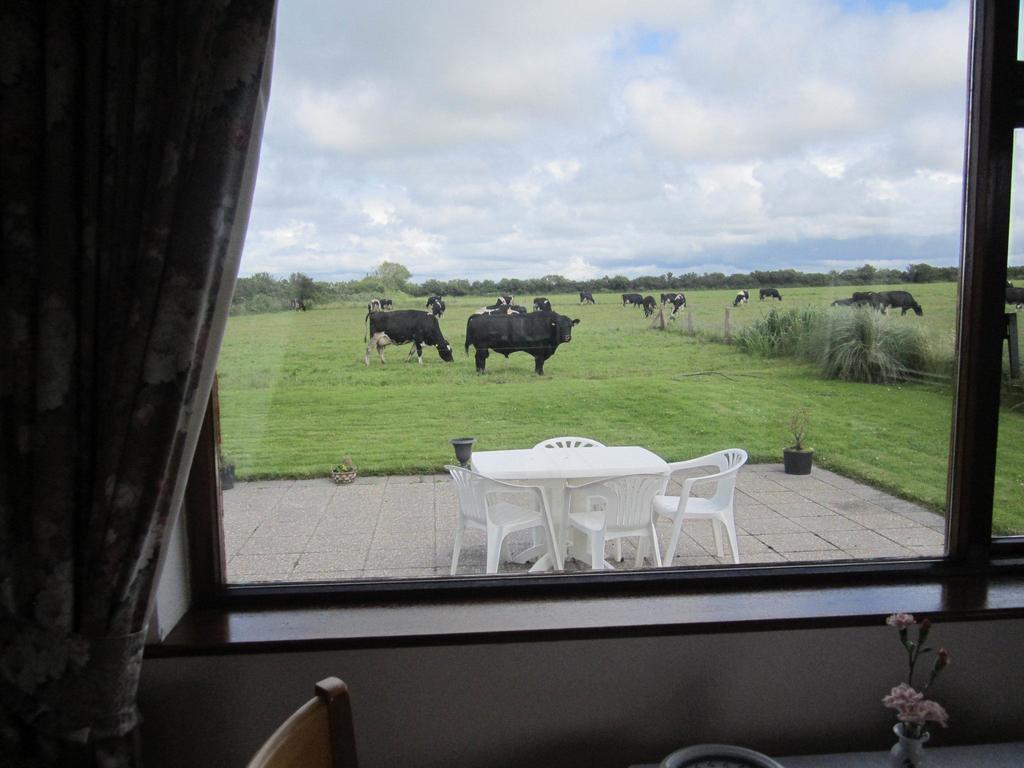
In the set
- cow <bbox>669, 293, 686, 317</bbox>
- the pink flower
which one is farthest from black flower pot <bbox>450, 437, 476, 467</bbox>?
the pink flower

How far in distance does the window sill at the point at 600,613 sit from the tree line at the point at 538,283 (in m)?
0.70

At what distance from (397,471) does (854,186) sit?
1376 mm

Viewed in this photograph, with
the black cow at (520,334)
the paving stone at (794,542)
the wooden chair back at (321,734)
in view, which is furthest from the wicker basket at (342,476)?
the paving stone at (794,542)

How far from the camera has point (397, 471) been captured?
176 centimetres

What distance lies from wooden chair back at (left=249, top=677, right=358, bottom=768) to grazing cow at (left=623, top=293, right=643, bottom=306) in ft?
3.71

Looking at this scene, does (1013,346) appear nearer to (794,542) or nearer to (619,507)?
(794,542)

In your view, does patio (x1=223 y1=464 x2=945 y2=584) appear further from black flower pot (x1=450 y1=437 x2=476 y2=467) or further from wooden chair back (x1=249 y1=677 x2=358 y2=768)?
wooden chair back (x1=249 y1=677 x2=358 y2=768)

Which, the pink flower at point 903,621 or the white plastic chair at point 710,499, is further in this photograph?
the white plastic chair at point 710,499

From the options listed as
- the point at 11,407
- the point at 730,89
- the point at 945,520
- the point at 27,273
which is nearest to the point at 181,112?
the point at 27,273

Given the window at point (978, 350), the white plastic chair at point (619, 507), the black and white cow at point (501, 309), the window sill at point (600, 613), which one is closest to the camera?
the window sill at point (600, 613)

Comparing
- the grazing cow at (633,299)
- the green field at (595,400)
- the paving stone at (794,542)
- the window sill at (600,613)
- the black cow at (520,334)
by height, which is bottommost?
the window sill at (600,613)

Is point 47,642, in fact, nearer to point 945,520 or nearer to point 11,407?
point 11,407

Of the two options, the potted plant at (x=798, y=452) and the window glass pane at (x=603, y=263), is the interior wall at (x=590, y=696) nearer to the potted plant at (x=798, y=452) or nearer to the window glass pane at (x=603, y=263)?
the window glass pane at (x=603, y=263)

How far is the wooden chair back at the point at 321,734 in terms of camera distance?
92 cm
